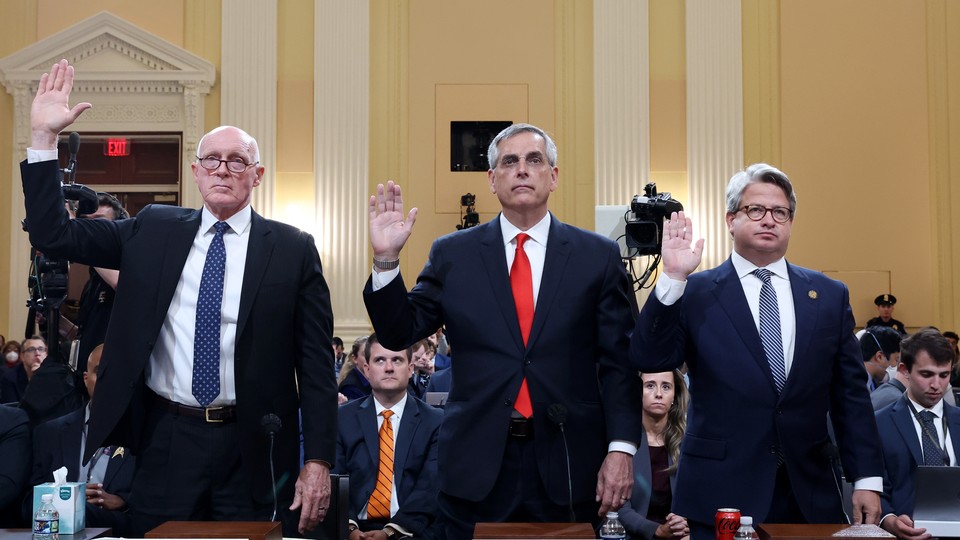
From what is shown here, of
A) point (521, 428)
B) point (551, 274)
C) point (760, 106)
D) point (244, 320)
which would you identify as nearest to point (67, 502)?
point (244, 320)

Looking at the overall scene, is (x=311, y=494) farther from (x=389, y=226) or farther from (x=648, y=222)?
(x=648, y=222)

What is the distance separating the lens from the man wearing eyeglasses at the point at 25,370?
24.5ft

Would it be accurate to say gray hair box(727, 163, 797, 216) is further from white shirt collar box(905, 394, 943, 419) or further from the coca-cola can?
white shirt collar box(905, 394, 943, 419)

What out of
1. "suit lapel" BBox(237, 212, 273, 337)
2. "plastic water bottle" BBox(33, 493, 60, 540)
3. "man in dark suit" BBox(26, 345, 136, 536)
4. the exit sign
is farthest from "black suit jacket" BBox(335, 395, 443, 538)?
the exit sign

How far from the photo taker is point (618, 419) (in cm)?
286

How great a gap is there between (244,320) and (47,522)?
0.71m

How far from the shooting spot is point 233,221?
311cm

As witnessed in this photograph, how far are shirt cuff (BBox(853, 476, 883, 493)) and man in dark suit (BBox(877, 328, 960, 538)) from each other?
1508 mm

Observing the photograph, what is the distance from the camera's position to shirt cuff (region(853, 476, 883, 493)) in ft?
9.29

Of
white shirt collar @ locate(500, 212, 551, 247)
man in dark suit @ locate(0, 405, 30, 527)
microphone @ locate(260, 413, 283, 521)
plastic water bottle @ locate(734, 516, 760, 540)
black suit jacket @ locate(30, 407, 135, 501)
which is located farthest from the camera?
black suit jacket @ locate(30, 407, 135, 501)

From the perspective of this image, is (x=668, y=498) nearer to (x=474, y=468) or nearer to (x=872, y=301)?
(x=474, y=468)

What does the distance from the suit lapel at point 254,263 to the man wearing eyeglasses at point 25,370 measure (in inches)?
190

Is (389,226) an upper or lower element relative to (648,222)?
lower

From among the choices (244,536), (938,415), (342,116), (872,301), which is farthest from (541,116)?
(244,536)
